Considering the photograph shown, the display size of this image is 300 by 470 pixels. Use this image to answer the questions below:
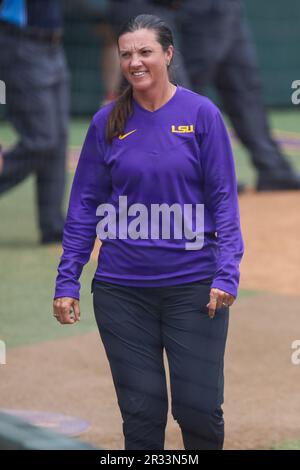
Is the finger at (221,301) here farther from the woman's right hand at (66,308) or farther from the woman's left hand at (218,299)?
the woman's right hand at (66,308)

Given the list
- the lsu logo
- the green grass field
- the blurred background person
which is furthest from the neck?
the blurred background person

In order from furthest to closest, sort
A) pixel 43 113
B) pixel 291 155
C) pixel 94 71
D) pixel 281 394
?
pixel 94 71 < pixel 291 155 < pixel 43 113 < pixel 281 394

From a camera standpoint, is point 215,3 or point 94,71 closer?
point 215,3

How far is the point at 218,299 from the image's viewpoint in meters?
3.55

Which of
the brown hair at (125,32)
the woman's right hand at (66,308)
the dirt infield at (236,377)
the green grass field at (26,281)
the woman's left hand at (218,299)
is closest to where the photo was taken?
the woman's left hand at (218,299)

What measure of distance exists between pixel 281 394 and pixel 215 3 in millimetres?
4844

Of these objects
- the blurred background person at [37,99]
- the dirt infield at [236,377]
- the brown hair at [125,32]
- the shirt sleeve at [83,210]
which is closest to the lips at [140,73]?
the brown hair at [125,32]

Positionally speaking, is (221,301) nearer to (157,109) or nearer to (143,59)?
(157,109)

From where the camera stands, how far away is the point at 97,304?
3.74 meters

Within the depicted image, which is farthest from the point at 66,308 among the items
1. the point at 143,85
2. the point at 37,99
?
the point at 37,99

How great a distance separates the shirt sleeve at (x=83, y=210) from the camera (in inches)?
147

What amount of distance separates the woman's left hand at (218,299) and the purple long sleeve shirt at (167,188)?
2cm

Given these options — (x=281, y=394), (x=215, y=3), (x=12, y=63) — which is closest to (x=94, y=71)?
(x=215, y=3)

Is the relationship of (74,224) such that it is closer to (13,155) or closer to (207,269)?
(207,269)
